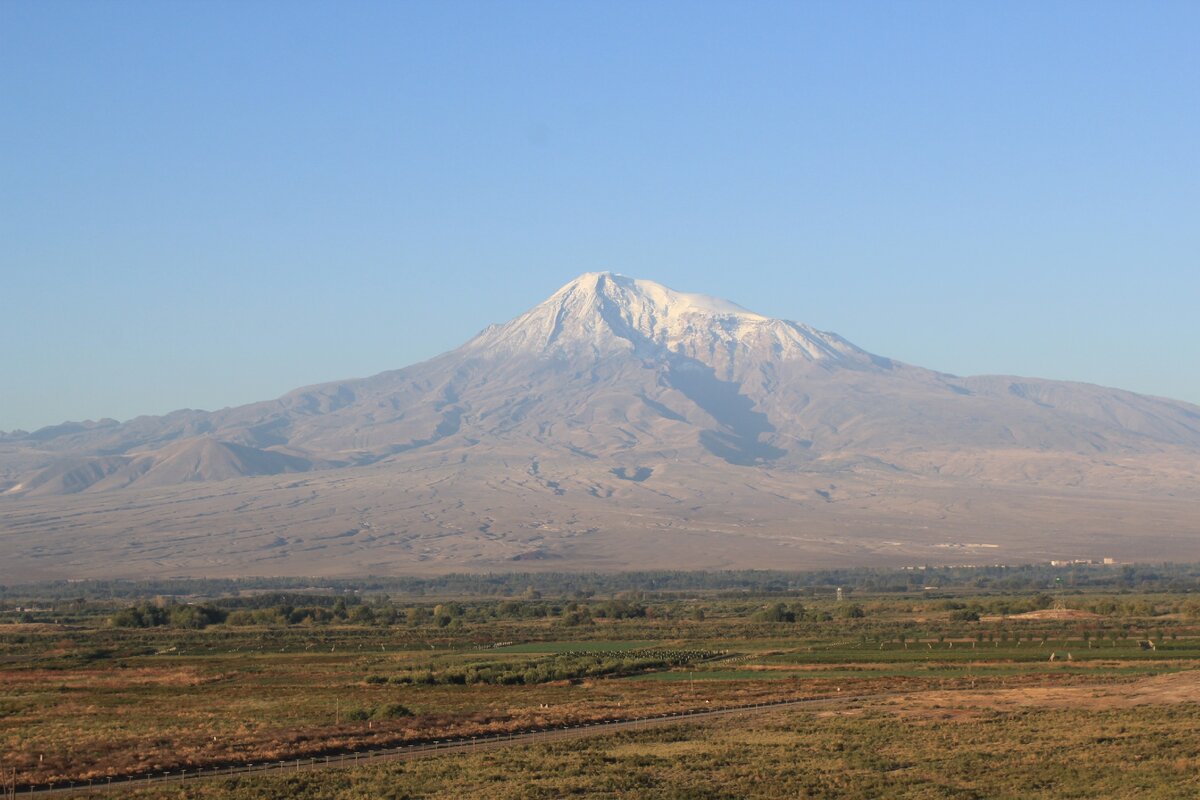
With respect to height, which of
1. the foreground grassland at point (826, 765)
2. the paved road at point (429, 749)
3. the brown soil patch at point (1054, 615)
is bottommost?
the brown soil patch at point (1054, 615)

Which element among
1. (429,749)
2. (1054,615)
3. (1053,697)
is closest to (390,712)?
(429,749)

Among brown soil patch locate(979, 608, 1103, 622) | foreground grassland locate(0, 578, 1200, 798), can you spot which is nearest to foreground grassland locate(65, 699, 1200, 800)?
foreground grassland locate(0, 578, 1200, 798)

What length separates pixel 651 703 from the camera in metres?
46.6

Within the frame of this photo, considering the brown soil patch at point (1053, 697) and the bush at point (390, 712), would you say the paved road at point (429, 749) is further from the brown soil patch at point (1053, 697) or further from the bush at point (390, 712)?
the bush at point (390, 712)

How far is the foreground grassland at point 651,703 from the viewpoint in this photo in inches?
1267

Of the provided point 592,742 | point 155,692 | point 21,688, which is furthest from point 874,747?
point 21,688

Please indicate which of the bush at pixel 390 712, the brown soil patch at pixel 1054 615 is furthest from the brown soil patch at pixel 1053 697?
the brown soil patch at pixel 1054 615

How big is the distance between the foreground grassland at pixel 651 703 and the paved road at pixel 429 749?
683 millimetres

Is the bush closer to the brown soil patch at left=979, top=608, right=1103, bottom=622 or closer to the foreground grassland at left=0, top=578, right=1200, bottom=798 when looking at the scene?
the foreground grassland at left=0, top=578, right=1200, bottom=798

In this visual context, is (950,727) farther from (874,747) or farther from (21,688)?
(21,688)

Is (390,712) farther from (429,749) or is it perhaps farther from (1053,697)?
(1053,697)

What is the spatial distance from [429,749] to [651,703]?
10.7 metres

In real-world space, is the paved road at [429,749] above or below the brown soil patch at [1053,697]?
below

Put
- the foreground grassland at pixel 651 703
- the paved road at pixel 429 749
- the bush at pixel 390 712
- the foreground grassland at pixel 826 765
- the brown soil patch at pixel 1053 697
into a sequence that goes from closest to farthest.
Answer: the foreground grassland at pixel 826 765
the foreground grassland at pixel 651 703
the paved road at pixel 429 749
the brown soil patch at pixel 1053 697
the bush at pixel 390 712
